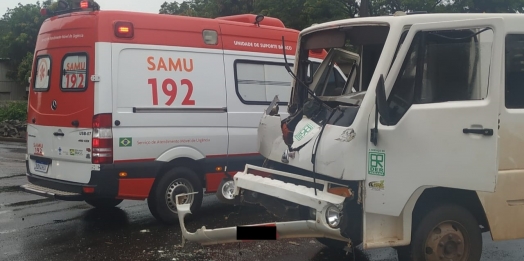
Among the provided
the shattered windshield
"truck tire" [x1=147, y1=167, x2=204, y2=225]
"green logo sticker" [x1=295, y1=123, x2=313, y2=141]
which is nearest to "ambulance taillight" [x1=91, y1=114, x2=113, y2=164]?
"truck tire" [x1=147, y1=167, x2=204, y2=225]

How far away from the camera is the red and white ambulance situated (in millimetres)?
7023

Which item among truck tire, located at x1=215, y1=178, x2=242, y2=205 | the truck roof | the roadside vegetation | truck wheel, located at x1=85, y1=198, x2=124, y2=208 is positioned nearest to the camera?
the truck roof

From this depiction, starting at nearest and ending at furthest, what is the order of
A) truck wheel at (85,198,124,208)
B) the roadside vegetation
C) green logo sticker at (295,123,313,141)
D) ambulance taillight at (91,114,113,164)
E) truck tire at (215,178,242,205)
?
green logo sticker at (295,123,313,141) < truck tire at (215,178,242,205) < ambulance taillight at (91,114,113,164) < truck wheel at (85,198,124,208) < the roadside vegetation

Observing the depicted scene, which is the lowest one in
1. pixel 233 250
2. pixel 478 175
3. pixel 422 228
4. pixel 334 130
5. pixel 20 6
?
pixel 233 250

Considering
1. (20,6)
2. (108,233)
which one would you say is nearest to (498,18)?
(108,233)

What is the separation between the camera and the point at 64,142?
7.29 meters

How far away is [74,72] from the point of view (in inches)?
286

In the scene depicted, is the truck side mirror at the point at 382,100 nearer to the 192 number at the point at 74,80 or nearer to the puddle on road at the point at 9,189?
the 192 number at the point at 74,80

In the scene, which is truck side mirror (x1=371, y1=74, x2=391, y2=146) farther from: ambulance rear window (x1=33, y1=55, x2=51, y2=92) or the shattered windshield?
ambulance rear window (x1=33, y1=55, x2=51, y2=92)

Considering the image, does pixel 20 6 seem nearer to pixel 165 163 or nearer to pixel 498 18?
pixel 165 163

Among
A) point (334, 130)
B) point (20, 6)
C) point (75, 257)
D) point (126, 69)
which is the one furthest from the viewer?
point (20, 6)

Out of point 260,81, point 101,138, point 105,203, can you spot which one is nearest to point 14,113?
point 105,203

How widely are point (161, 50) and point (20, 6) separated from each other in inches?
1251

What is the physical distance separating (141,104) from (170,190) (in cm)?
118
